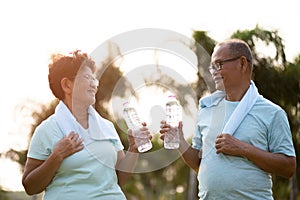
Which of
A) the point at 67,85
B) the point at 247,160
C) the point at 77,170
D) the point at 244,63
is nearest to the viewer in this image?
the point at 77,170

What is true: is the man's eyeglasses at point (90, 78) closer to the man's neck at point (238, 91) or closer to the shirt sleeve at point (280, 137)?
the man's neck at point (238, 91)

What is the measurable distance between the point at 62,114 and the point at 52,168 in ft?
1.25

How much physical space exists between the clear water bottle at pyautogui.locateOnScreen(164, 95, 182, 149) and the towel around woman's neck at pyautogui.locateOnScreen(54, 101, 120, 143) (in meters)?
0.39

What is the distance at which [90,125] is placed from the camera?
204 inches

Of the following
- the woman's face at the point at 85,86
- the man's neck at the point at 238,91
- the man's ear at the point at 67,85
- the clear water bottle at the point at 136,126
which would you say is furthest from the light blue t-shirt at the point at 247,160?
the man's ear at the point at 67,85

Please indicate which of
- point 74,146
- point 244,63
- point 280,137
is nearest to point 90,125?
point 74,146

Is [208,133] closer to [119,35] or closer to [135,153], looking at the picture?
[135,153]

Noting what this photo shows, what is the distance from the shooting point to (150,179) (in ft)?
179

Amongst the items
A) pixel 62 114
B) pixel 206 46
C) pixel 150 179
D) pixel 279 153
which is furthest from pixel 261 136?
pixel 150 179

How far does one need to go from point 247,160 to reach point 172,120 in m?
0.57

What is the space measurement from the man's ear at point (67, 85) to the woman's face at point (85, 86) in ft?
0.13

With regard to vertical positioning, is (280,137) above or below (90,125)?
below

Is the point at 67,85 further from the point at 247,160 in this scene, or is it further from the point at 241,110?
the point at 247,160

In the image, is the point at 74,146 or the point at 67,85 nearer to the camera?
the point at 74,146
